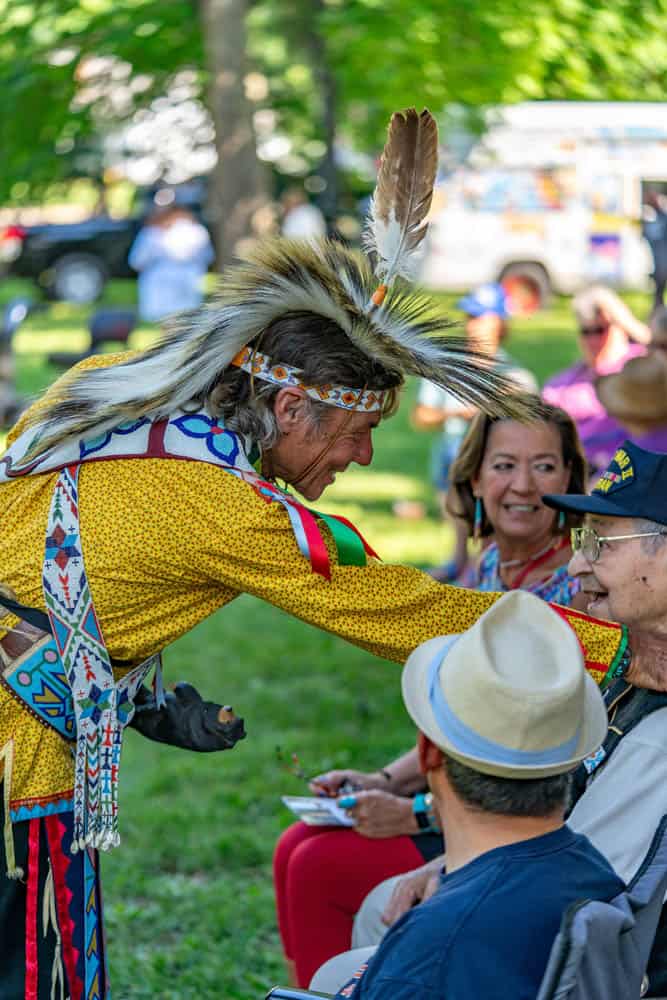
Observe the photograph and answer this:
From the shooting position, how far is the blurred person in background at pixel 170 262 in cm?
1667

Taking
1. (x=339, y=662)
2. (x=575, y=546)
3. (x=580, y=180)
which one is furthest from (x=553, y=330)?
(x=575, y=546)

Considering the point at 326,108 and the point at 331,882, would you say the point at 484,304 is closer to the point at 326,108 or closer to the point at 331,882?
the point at 331,882

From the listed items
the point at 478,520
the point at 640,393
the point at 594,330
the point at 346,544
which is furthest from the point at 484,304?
the point at 346,544

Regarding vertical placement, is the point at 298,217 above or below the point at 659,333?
below

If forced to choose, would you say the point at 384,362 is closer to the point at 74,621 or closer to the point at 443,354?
the point at 443,354

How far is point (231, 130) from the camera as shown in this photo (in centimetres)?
1233

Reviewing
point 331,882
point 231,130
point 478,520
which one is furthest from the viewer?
point 231,130

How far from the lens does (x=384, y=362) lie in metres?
2.68

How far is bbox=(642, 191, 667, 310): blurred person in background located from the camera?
806 cm

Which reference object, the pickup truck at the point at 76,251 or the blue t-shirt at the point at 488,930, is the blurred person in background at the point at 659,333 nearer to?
the blue t-shirt at the point at 488,930

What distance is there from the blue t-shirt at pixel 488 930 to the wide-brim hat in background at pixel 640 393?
168 inches

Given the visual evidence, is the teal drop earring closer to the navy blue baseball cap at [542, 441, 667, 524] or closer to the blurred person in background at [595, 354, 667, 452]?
the navy blue baseball cap at [542, 441, 667, 524]

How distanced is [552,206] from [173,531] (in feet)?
62.5

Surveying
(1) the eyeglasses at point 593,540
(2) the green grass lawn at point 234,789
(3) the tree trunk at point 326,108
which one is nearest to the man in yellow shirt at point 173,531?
(1) the eyeglasses at point 593,540
